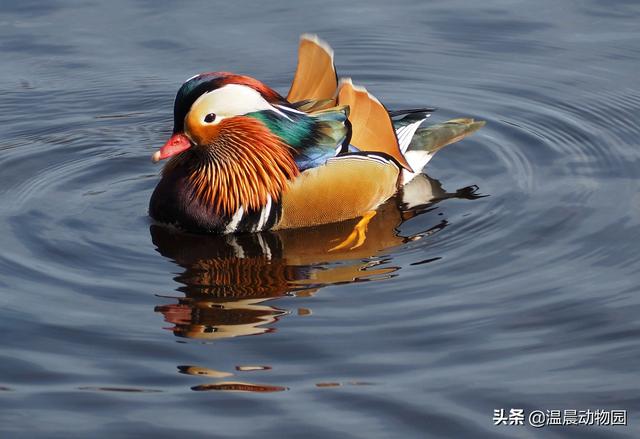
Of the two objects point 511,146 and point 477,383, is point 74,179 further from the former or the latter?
point 477,383

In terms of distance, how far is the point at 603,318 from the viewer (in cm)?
798

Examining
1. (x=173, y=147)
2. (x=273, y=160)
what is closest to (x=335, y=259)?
(x=273, y=160)

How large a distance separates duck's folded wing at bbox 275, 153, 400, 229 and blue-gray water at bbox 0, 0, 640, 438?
0.50 ft

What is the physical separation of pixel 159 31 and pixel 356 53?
6.15 ft

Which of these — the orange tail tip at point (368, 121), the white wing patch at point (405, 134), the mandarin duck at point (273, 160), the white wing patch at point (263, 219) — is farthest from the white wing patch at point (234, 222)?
the white wing patch at point (405, 134)

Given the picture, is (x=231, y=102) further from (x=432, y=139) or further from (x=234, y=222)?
(x=432, y=139)

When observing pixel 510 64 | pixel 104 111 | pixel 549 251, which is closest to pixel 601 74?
pixel 510 64

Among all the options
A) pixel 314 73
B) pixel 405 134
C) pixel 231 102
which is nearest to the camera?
pixel 231 102

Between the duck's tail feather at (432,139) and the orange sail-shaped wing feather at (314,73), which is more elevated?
the orange sail-shaped wing feather at (314,73)

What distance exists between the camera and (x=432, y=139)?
35.1 feet

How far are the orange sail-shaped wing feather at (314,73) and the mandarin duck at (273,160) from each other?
2 cm

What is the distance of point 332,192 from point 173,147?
122cm

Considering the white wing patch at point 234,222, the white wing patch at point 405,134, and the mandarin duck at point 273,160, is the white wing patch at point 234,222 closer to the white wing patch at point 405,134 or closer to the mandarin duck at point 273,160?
the mandarin duck at point 273,160

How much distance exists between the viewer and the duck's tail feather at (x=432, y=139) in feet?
34.8
